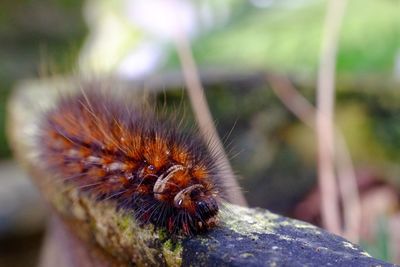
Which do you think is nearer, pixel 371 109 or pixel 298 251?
pixel 298 251

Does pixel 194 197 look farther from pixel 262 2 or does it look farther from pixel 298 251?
pixel 262 2

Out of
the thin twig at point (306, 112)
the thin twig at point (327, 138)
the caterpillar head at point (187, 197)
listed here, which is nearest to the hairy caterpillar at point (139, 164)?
the caterpillar head at point (187, 197)

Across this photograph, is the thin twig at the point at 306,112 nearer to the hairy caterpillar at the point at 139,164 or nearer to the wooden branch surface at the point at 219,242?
the hairy caterpillar at the point at 139,164

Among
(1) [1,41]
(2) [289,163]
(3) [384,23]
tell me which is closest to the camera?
(2) [289,163]

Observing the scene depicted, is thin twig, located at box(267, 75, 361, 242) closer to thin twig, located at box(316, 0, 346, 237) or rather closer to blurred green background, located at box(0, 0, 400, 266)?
blurred green background, located at box(0, 0, 400, 266)

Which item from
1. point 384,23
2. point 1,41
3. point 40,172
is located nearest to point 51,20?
point 1,41

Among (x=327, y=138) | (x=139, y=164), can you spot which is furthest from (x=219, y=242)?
(x=327, y=138)
